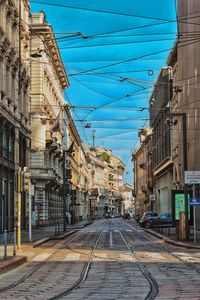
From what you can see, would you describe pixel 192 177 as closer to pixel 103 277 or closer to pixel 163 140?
pixel 103 277

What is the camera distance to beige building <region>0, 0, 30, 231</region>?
130 feet

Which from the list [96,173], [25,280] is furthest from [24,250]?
[96,173]

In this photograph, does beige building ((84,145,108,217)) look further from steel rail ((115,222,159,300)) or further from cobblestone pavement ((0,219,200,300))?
steel rail ((115,222,159,300))

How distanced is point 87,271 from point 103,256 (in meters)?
5.88

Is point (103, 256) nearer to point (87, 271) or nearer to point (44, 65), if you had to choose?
point (87, 271)

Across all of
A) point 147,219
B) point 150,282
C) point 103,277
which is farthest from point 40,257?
point 147,219

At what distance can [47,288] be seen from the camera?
13.6 m

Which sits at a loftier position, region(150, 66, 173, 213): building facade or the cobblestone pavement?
region(150, 66, 173, 213): building facade

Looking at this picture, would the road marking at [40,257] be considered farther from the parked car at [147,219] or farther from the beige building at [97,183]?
the beige building at [97,183]

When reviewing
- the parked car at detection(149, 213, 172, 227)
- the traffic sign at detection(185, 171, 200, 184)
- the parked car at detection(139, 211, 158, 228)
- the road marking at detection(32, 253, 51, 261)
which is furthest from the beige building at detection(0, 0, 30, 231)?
the road marking at detection(32, 253, 51, 261)

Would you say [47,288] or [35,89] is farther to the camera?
[35,89]

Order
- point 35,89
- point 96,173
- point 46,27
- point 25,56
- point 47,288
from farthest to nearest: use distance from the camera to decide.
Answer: point 96,173, point 35,89, point 46,27, point 25,56, point 47,288

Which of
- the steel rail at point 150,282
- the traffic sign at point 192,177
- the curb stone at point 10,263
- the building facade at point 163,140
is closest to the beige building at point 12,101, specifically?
the traffic sign at point 192,177

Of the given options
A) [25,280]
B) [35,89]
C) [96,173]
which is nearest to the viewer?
[25,280]
